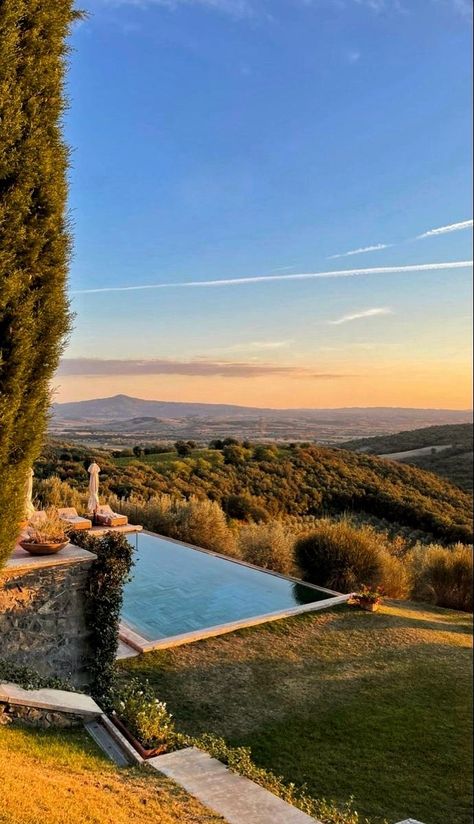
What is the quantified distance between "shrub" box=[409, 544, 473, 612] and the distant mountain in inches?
261

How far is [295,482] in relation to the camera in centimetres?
2336

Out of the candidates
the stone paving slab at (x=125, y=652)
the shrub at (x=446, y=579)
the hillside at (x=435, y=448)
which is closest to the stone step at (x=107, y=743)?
the stone paving slab at (x=125, y=652)

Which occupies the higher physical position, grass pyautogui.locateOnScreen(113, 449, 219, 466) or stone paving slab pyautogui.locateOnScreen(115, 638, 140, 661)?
grass pyautogui.locateOnScreen(113, 449, 219, 466)

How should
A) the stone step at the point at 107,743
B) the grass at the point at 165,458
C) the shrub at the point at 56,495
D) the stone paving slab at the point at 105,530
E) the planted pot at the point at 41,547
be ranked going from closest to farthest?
the stone step at the point at 107,743 < the planted pot at the point at 41,547 < the stone paving slab at the point at 105,530 < the shrub at the point at 56,495 < the grass at the point at 165,458

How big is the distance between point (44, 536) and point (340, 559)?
23.2 feet

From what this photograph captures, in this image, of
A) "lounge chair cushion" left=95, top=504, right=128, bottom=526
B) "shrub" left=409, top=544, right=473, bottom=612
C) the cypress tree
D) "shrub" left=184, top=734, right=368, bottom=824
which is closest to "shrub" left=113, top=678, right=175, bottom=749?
"shrub" left=184, top=734, right=368, bottom=824

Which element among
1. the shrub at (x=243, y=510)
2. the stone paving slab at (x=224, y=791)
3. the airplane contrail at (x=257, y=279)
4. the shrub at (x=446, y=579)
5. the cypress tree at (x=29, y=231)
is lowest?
the shrub at (x=446, y=579)

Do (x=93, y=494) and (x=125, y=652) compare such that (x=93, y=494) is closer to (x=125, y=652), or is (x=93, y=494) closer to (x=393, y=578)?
(x=125, y=652)

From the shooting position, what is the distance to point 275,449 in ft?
92.5

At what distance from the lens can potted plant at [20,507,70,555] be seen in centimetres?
480

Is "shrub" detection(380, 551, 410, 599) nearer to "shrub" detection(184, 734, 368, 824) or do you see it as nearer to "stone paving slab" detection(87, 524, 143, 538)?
"stone paving slab" detection(87, 524, 143, 538)

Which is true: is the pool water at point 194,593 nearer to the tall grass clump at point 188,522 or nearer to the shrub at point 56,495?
the tall grass clump at point 188,522

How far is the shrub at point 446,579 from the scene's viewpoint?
1166 centimetres

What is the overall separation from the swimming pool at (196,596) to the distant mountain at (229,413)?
7.62 metres
